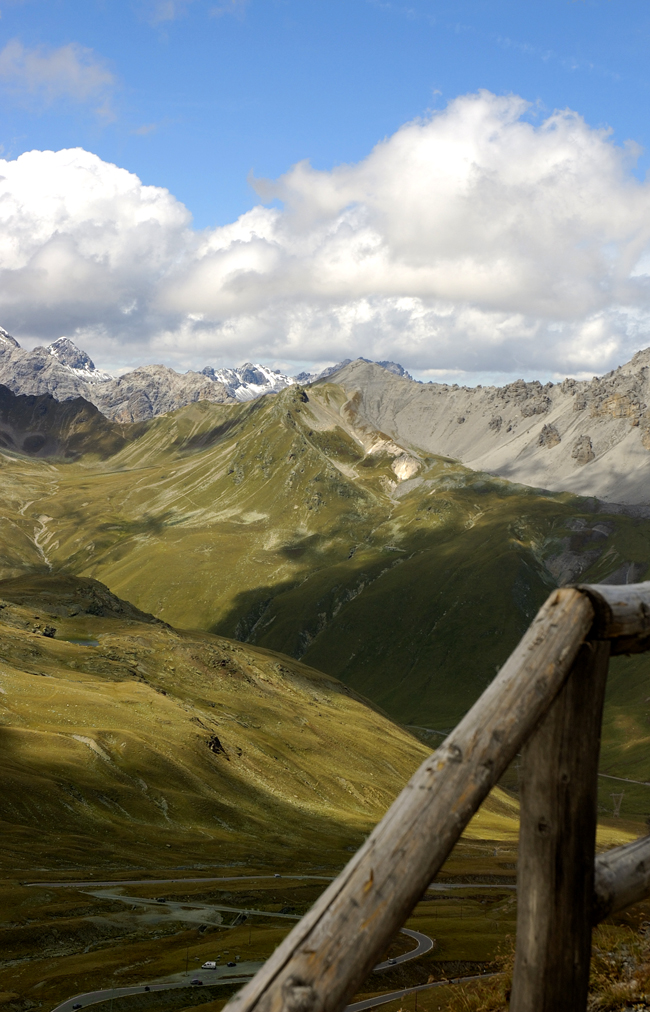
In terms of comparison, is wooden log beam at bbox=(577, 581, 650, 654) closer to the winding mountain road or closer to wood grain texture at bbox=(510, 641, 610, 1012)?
wood grain texture at bbox=(510, 641, 610, 1012)

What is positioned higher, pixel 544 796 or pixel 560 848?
pixel 544 796

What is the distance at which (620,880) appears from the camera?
594 centimetres

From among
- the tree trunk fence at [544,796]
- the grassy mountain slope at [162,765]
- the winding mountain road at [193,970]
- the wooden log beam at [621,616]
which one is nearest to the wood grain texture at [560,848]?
the tree trunk fence at [544,796]

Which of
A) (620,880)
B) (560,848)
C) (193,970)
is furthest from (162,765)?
(560,848)

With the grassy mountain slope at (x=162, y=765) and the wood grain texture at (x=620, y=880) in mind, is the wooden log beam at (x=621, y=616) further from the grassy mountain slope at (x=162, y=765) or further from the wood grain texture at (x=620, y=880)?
the grassy mountain slope at (x=162, y=765)

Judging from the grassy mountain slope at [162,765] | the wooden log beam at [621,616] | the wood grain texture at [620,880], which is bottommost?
the grassy mountain slope at [162,765]

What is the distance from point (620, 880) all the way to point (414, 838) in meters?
2.16

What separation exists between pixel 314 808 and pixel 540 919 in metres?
149

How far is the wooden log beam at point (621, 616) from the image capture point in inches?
220

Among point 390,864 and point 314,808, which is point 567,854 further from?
point 314,808

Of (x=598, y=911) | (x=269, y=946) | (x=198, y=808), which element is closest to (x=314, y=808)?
(x=198, y=808)

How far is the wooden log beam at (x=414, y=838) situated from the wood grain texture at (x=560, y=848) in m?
0.30

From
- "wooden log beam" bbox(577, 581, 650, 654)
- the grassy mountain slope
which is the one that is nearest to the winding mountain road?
the grassy mountain slope

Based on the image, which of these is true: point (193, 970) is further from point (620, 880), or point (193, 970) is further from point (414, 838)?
point (414, 838)
